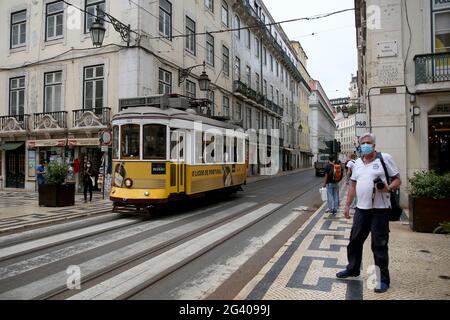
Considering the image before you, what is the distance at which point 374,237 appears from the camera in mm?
4672

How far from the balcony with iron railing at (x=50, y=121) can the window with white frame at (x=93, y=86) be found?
1.45 metres

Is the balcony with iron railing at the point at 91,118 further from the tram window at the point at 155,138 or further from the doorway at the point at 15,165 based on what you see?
the tram window at the point at 155,138

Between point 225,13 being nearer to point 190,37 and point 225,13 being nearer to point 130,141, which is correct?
point 190,37

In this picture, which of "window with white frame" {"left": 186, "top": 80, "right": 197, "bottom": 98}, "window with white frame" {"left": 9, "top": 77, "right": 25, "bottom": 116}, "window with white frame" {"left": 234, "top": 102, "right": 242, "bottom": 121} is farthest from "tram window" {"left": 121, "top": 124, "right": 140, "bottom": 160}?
"window with white frame" {"left": 234, "top": 102, "right": 242, "bottom": 121}

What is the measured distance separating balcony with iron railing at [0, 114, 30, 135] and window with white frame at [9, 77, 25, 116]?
436 mm

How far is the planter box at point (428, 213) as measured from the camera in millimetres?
7879

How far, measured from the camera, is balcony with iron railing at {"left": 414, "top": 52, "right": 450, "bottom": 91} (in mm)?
11484

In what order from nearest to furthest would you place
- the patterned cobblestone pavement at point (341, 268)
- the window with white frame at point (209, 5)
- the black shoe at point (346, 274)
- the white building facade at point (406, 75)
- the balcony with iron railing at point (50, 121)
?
the patterned cobblestone pavement at point (341, 268), the black shoe at point (346, 274), the white building facade at point (406, 75), the balcony with iron railing at point (50, 121), the window with white frame at point (209, 5)

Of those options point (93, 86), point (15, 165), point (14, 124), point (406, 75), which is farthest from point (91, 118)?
point (406, 75)

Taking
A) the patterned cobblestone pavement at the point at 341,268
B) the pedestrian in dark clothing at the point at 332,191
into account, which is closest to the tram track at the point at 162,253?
the patterned cobblestone pavement at the point at 341,268

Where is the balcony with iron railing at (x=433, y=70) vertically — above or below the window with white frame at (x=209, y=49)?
below

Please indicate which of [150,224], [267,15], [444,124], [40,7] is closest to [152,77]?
[40,7]

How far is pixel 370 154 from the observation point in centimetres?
482
